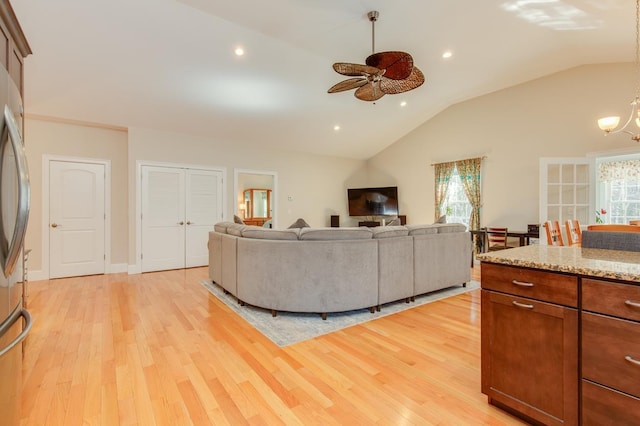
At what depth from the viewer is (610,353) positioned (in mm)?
1243

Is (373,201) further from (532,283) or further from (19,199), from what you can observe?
(19,199)

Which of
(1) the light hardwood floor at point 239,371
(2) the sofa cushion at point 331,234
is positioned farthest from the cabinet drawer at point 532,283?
(2) the sofa cushion at point 331,234

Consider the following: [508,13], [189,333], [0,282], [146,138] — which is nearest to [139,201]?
[146,138]

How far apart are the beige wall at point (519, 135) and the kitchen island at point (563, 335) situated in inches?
179

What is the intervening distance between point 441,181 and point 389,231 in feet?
13.9

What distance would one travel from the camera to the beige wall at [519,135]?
4.78 metres

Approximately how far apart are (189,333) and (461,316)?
280 cm

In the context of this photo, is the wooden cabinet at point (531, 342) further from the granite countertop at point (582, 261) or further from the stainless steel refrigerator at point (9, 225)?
the stainless steel refrigerator at point (9, 225)

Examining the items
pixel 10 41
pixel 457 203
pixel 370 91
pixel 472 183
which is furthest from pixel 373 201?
pixel 10 41

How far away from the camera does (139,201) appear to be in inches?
210

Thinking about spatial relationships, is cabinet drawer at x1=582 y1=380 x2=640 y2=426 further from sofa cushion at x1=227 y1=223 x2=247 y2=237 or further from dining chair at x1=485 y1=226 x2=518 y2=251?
dining chair at x1=485 y1=226 x2=518 y2=251

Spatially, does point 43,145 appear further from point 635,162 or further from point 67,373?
point 635,162

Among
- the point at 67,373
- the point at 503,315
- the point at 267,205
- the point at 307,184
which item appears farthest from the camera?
the point at 267,205

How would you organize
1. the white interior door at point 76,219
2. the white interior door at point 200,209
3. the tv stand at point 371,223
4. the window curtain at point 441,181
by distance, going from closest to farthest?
the white interior door at point 76,219 → the white interior door at point 200,209 → the window curtain at point 441,181 → the tv stand at point 371,223
